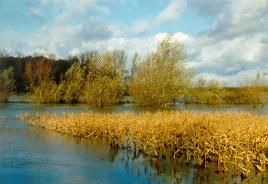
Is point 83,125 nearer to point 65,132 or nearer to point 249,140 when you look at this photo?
point 65,132

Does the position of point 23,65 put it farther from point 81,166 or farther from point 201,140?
point 201,140

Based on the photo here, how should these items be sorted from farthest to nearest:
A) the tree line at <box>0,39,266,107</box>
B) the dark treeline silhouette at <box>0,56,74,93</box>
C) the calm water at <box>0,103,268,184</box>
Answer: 1. the dark treeline silhouette at <box>0,56,74,93</box>
2. the tree line at <box>0,39,266,107</box>
3. the calm water at <box>0,103,268,184</box>

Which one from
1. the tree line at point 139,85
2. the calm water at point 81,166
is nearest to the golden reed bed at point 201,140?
the calm water at point 81,166

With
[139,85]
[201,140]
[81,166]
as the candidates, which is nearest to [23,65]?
[139,85]

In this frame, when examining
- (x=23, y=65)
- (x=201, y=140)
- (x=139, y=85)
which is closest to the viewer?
(x=201, y=140)

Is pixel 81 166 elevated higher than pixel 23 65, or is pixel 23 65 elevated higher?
pixel 23 65

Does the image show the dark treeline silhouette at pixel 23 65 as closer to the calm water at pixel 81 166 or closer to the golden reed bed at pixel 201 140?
the calm water at pixel 81 166

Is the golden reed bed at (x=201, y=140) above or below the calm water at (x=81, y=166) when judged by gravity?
above

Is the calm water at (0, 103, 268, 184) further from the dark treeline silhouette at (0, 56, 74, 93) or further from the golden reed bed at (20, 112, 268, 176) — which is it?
the dark treeline silhouette at (0, 56, 74, 93)

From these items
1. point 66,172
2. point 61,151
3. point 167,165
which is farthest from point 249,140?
point 61,151

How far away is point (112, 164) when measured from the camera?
13492mm

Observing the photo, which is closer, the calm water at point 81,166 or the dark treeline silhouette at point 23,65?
the calm water at point 81,166

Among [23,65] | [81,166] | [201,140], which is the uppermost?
[23,65]

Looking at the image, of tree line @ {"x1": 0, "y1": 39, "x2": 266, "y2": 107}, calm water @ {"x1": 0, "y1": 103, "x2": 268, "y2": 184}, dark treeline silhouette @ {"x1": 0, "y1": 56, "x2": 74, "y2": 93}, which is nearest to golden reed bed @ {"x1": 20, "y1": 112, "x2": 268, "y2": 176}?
calm water @ {"x1": 0, "y1": 103, "x2": 268, "y2": 184}
